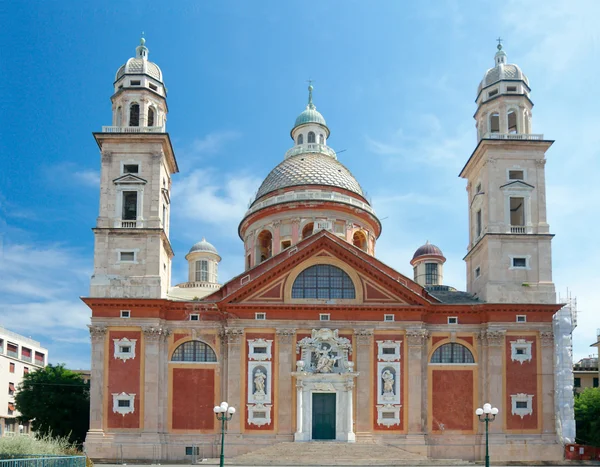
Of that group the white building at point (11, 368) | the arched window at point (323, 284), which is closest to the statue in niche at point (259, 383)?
the arched window at point (323, 284)

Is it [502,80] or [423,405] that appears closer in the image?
[423,405]

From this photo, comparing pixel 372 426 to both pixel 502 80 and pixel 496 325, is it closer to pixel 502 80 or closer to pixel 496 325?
pixel 496 325

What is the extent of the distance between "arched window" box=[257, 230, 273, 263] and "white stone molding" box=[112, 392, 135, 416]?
16.1 metres

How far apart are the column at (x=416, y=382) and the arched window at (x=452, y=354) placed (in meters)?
1.24

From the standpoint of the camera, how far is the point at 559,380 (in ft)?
166

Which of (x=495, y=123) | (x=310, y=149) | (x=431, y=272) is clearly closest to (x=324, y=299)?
(x=495, y=123)

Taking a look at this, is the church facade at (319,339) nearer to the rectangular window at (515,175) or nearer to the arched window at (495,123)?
the rectangular window at (515,175)

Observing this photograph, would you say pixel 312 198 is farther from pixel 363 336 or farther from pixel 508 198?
pixel 508 198

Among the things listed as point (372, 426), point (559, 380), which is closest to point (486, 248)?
point (559, 380)

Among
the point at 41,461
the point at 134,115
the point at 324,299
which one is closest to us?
the point at 41,461

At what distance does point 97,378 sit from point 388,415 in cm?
1736

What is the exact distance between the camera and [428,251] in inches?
2891

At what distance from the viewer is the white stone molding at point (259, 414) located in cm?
4866

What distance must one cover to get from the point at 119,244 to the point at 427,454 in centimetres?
2243
